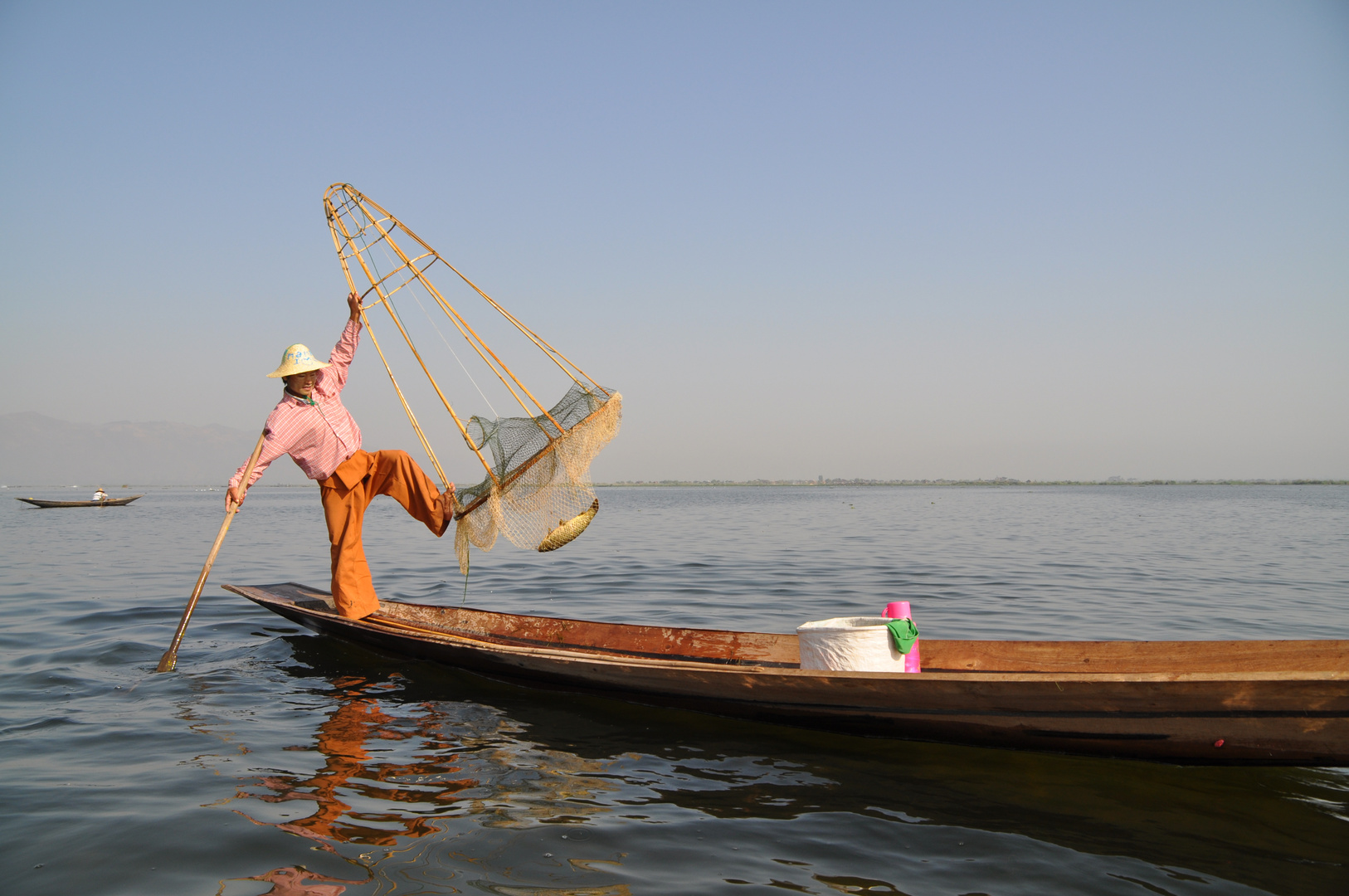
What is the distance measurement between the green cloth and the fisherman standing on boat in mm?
3404

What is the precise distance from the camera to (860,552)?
1552cm

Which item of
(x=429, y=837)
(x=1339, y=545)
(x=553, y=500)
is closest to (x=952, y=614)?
(x=553, y=500)

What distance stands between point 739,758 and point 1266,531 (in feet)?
72.8

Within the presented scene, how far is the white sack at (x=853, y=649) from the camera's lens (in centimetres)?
420

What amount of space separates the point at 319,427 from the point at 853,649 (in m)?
3.90

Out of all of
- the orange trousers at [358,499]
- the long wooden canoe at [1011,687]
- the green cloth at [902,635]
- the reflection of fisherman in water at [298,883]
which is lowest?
the reflection of fisherman in water at [298,883]

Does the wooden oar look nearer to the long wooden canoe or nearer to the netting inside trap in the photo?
the long wooden canoe

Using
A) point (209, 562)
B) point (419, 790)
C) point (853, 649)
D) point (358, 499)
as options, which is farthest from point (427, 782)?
point (209, 562)

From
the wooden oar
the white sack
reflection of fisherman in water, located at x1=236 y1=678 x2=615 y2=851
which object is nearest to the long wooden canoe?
the white sack

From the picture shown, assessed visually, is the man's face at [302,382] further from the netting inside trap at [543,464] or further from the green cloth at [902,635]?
the green cloth at [902,635]

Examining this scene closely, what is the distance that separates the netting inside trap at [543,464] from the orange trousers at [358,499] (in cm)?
43

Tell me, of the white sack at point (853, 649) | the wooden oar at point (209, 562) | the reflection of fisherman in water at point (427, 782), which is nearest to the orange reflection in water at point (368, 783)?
the reflection of fisherman in water at point (427, 782)

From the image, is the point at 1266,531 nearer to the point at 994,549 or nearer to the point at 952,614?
the point at 994,549

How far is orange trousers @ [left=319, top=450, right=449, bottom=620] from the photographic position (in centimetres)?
582
